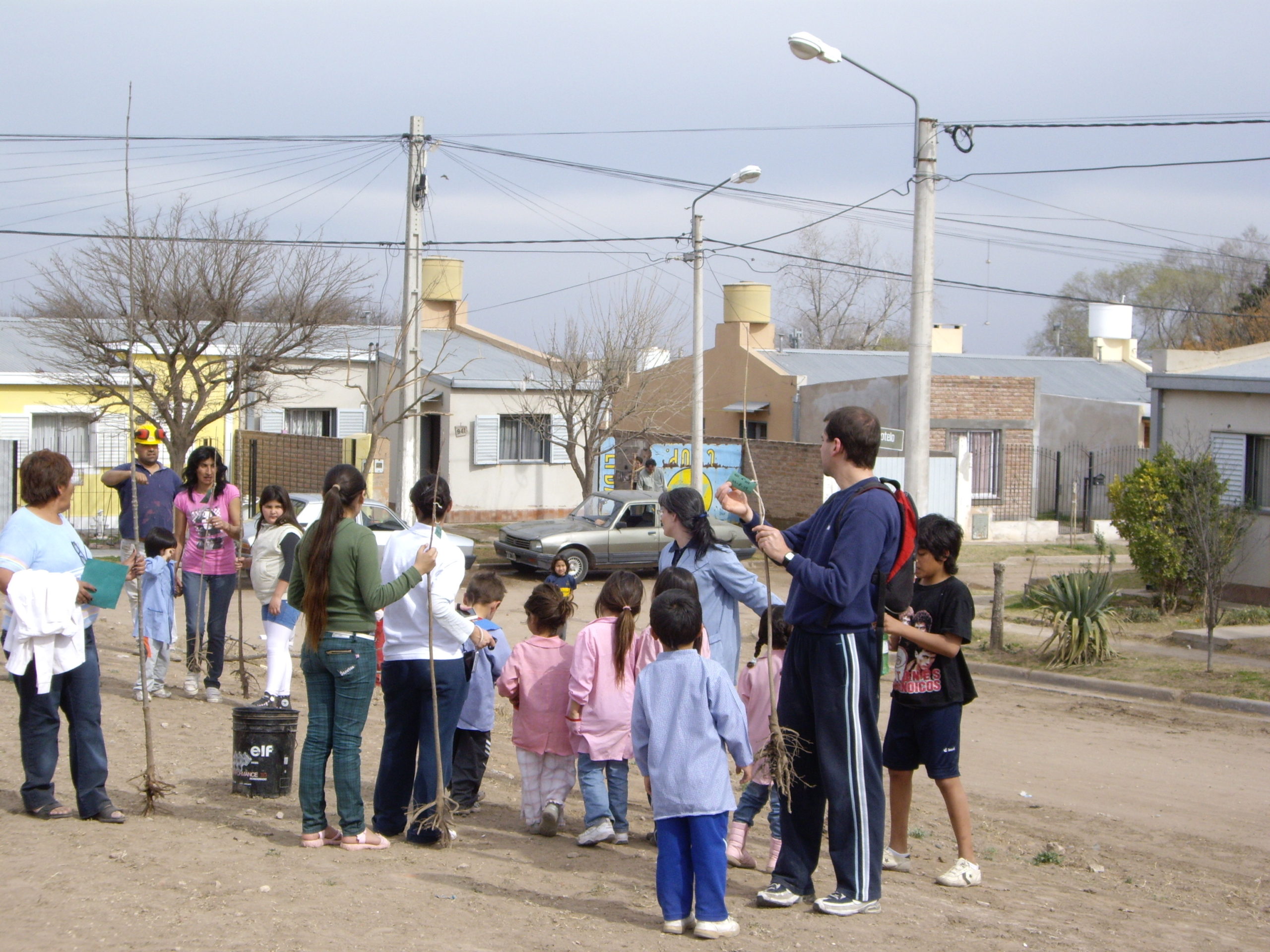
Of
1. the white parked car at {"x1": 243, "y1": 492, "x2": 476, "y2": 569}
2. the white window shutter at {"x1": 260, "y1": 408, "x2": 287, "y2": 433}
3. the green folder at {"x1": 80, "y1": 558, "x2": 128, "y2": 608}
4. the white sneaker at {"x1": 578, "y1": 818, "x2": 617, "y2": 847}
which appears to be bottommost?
the white sneaker at {"x1": 578, "y1": 818, "x2": 617, "y2": 847}

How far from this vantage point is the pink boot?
213 inches

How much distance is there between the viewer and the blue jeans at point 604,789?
562 cm

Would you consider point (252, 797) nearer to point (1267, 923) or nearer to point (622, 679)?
point (622, 679)

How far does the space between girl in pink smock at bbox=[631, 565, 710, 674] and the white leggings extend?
2969 millimetres

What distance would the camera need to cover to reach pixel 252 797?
20.3 feet

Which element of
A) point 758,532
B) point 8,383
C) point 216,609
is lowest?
point 216,609

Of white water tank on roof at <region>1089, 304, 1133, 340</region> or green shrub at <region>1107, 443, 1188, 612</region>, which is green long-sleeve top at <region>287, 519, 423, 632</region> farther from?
white water tank on roof at <region>1089, 304, 1133, 340</region>

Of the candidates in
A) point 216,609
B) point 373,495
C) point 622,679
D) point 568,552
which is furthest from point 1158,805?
point 373,495

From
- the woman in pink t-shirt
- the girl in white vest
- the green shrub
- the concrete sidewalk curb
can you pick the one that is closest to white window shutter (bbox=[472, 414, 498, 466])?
the green shrub

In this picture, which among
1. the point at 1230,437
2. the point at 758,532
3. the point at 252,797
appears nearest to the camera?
the point at 758,532

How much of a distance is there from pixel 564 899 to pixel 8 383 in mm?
22070

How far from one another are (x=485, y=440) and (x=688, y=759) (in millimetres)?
24499

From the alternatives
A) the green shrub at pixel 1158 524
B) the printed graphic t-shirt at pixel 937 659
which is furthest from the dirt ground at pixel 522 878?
the green shrub at pixel 1158 524

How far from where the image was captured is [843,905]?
455 cm
